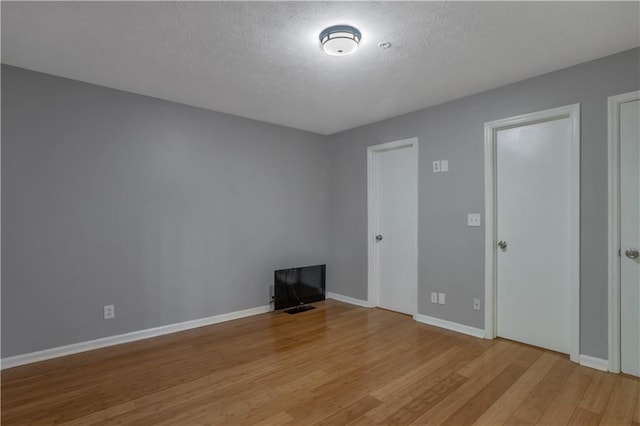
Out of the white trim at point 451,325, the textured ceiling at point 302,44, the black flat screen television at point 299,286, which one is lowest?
the white trim at point 451,325

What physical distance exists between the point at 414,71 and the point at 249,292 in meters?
3.12

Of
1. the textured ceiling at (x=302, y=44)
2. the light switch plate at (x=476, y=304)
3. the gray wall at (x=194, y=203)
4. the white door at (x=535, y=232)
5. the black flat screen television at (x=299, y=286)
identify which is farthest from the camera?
the black flat screen television at (x=299, y=286)

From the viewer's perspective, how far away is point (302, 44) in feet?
7.61

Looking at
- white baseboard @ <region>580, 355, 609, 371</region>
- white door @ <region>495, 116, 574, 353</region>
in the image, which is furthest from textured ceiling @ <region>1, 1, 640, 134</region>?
white baseboard @ <region>580, 355, 609, 371</region>

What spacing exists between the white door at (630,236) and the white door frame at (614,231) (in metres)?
0.02

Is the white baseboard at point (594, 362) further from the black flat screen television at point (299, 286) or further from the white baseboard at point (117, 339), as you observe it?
the white baseboard at point (117, 339)

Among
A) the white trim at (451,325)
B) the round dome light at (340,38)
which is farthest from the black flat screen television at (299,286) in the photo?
the round dome light at (340,38)

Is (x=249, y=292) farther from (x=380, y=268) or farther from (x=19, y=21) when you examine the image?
(x=19, y=21)

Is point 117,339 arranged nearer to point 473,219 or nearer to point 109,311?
point 109,311

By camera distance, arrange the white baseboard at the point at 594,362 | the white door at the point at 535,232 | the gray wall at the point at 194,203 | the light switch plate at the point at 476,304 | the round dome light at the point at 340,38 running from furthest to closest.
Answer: the light switch plate at the point at 476,304 → the white door at the point at 535,232 → the gray wall at the point at 194,203 → the white baseboard at the point at 594,362 → the round dome light at the point at 340,38

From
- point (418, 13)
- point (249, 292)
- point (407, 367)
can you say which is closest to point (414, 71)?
point (418, 13)

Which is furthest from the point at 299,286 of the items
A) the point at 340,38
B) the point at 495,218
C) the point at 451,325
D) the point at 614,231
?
the point at 614,231

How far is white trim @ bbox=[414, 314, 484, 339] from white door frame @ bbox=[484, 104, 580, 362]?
102 millimetres

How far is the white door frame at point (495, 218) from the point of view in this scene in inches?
105
